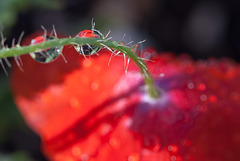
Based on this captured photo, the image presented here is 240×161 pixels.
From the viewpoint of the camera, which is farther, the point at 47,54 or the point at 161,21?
the point at 161,21

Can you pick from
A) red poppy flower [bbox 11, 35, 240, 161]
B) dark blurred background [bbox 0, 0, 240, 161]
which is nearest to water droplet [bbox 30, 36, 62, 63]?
red poppy flower [bbox 11, 35, 240, 161]

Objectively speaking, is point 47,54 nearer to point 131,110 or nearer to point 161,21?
point 131,110

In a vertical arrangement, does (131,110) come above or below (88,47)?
below

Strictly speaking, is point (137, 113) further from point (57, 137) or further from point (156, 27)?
point (156, 27)

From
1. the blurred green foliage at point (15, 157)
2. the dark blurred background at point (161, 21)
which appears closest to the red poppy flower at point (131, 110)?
the blurred green foliage at point (15, 157)

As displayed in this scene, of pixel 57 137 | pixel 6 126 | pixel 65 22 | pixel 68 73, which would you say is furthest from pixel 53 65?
pixel 65 22

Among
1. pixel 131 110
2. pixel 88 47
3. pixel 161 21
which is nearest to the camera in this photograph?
pixel 88 47

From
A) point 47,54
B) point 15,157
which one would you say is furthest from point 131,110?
point 15,157

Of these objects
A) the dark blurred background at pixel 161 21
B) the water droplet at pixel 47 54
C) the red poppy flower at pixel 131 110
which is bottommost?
the dark blurred background at pixel 161 21

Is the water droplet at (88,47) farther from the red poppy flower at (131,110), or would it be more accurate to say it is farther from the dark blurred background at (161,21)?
the dark blurred background at (161,21)
